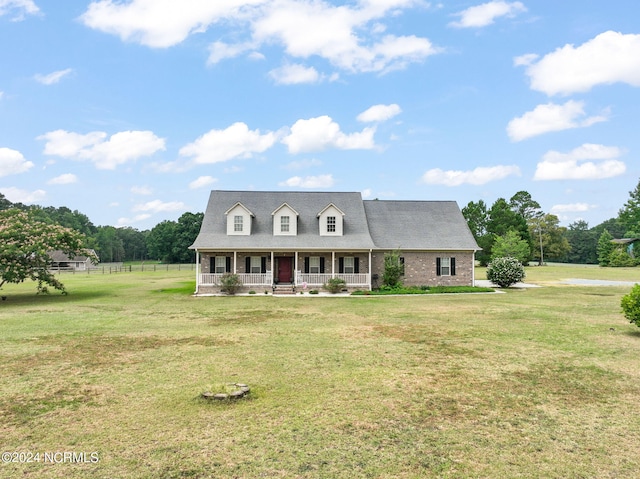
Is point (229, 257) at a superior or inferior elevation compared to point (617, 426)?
superior

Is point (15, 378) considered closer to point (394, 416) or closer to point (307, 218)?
point (394, 416)

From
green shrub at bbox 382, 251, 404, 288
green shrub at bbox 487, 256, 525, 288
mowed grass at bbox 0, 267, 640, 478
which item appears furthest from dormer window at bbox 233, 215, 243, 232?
green shrub at bbox 487, 256, 525, 288

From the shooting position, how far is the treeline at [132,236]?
3460 inches

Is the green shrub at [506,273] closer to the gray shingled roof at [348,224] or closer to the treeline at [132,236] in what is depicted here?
the gray shingled roof at [348,224]

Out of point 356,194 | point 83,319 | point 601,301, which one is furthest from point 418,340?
point 356,194

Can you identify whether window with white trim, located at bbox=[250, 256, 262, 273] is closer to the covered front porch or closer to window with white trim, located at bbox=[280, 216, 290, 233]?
the covered front porch

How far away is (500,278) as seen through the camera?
102ft

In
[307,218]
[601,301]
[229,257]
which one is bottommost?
[601,301]

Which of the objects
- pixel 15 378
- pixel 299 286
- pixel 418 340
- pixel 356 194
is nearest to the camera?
pixel 15 378

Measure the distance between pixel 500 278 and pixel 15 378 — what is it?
97.0 ft

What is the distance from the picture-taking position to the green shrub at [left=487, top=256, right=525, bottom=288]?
30828mm

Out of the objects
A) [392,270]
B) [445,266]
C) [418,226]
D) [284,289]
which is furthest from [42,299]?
[445,266]

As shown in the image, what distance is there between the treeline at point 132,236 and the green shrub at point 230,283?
39848mm

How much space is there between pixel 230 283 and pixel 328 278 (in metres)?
6.23
